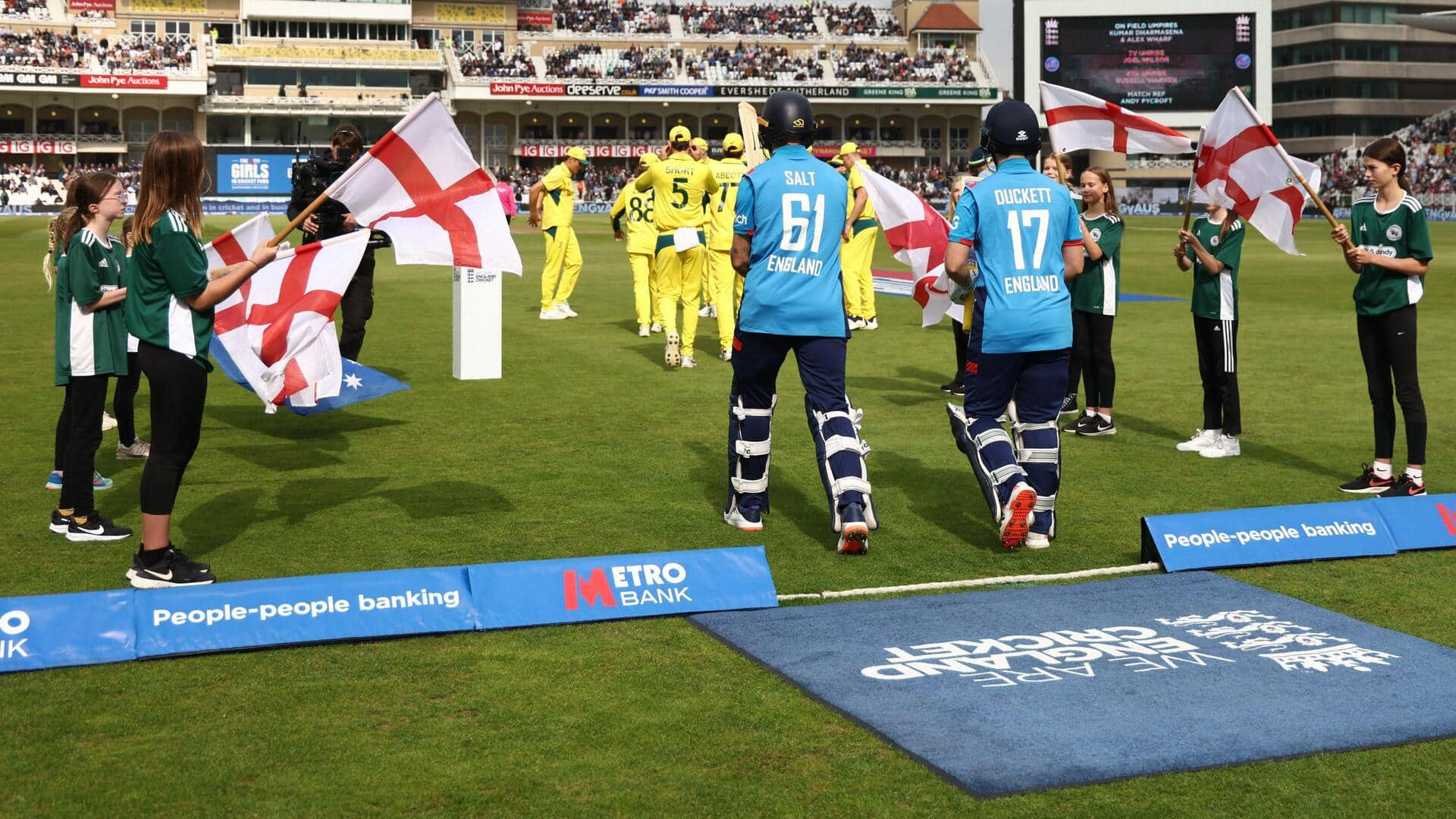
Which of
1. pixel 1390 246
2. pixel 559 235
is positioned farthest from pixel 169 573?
pixel 559 235

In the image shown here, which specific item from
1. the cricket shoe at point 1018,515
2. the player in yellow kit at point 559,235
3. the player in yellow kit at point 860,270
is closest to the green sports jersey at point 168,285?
the cricket shoe at point 1018,515

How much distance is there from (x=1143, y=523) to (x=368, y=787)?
3.83 meters

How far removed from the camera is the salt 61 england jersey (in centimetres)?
646

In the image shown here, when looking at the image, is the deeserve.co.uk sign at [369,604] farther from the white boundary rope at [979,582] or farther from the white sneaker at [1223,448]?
the white sneaker at [1223,448]

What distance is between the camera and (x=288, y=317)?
25.2 ft

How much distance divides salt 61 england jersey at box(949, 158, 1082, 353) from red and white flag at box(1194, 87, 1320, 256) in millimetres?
2449

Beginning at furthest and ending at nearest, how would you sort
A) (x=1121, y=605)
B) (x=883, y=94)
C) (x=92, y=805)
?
(x=883, y=94)
(x=1121, y=605)
(x=92, y=805)

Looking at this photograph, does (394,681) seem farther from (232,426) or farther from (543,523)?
(232,426)

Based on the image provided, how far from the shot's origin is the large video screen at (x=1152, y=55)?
5688 cm

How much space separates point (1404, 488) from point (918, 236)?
10.6 ft

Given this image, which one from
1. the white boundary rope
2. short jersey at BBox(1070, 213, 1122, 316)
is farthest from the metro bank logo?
short jersey at BBox(1070, 213, 1122, 316)

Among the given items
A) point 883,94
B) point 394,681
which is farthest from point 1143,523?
point 883,94

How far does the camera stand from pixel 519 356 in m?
14.4

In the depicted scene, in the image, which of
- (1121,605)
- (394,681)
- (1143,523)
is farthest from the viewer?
(1143,523)
